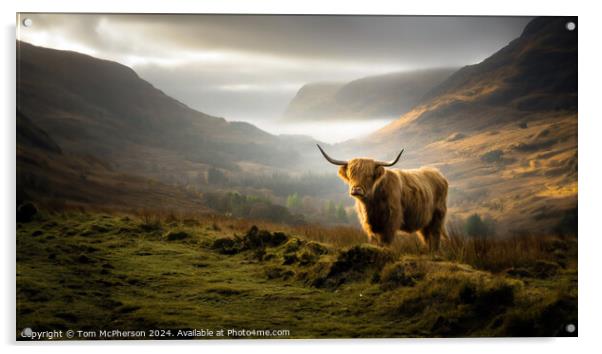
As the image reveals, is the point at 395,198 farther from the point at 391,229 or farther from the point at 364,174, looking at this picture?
the point at 364,174

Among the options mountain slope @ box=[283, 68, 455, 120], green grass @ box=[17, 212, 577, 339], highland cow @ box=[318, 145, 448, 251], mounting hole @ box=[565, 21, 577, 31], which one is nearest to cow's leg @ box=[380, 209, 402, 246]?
highland cow @ box=[318, 145, 448, 251]

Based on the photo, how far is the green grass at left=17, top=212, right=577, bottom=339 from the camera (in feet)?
17.3

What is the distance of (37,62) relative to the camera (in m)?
5.77

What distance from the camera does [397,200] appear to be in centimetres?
621

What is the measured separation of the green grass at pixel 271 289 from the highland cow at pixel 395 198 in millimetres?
425

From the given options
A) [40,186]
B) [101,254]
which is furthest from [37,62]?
[101,254]

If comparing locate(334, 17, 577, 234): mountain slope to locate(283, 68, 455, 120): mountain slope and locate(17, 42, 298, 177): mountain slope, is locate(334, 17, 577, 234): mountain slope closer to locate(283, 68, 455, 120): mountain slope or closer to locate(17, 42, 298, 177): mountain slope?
locate(283, 68, 455, 120): mountain slope

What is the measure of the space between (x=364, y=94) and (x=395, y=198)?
1.03 meters

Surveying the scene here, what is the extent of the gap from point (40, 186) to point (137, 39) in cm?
158

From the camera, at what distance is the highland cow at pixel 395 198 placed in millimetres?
5949

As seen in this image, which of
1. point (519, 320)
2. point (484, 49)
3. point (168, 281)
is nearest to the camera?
Result: point (519, 320)

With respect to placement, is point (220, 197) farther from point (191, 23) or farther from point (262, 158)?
point (191, 23)

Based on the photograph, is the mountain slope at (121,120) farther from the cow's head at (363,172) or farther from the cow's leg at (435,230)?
the cow's leg at (435,230)

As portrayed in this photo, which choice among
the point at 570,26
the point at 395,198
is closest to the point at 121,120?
the point at 395,198
